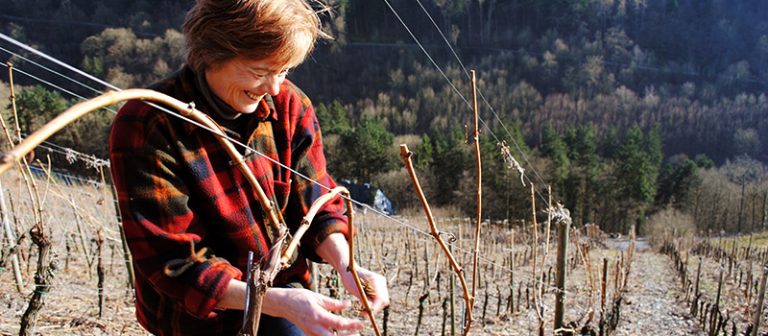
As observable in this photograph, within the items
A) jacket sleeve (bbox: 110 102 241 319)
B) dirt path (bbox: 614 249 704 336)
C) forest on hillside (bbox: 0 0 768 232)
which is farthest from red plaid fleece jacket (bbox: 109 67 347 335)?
forest on hillside (bbox: 0 0 768 232)

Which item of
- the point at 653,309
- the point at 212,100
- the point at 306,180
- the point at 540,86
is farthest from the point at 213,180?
the point at 540,86

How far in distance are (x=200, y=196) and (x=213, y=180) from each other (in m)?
0.04

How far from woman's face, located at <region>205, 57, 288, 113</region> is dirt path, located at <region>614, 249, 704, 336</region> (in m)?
5.88

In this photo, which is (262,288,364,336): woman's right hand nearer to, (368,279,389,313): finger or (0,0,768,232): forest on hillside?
(368,279,389,313): finger

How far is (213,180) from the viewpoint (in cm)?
105

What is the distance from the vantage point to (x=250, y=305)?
730mm

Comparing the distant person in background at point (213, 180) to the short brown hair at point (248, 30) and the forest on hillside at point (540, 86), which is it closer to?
the short brown hair at point (248, 30)

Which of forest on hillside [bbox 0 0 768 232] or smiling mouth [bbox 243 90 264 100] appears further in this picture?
forest on hillside [bbox 0 0 768 232]

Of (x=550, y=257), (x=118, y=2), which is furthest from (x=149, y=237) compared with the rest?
(x=118, y=2)

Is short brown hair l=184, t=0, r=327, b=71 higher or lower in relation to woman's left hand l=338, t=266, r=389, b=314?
higher

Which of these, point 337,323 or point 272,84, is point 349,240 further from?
point 272,84

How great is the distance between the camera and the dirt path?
6422 millimetres

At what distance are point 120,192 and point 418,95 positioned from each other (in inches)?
1217

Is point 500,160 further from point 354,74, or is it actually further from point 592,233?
point 354,74
